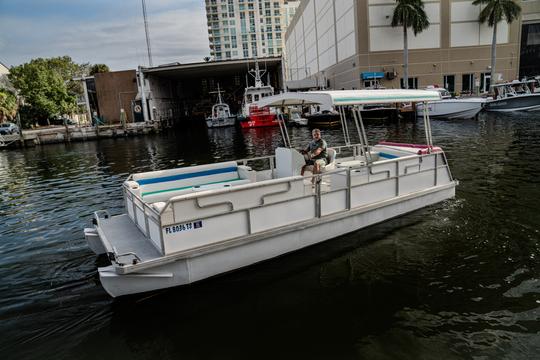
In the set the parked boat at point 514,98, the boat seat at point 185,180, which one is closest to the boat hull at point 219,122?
the parked boat at point 514,98

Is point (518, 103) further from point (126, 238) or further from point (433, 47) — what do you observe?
point (126, 238)

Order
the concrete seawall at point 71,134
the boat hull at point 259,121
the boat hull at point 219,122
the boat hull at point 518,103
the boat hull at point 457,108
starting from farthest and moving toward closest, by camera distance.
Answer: the boat hull at point 219,122 → the boat hull at point 259,121 → the concrete seawall at point 71,134 → the boat hull at point 518,103 → the boat hull at point 457,108

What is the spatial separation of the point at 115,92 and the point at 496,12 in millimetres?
50109

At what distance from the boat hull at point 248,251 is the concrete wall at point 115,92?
171ft

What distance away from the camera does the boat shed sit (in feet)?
174

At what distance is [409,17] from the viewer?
47.7 metres

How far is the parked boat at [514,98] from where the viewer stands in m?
38.8

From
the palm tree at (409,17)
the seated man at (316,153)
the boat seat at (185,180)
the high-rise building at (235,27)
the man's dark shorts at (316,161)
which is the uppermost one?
the high-rise building at (235,27)

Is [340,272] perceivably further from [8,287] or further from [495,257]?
[8,287]

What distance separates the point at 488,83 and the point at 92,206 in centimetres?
5564

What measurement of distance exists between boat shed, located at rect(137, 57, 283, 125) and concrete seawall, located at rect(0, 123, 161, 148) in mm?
5350

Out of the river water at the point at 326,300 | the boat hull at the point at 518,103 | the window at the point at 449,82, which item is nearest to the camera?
the river water at the point at 326,300

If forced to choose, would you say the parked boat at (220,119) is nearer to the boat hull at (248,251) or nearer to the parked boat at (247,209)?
the parked boat at (247,209)

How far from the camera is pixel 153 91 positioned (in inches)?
2206
